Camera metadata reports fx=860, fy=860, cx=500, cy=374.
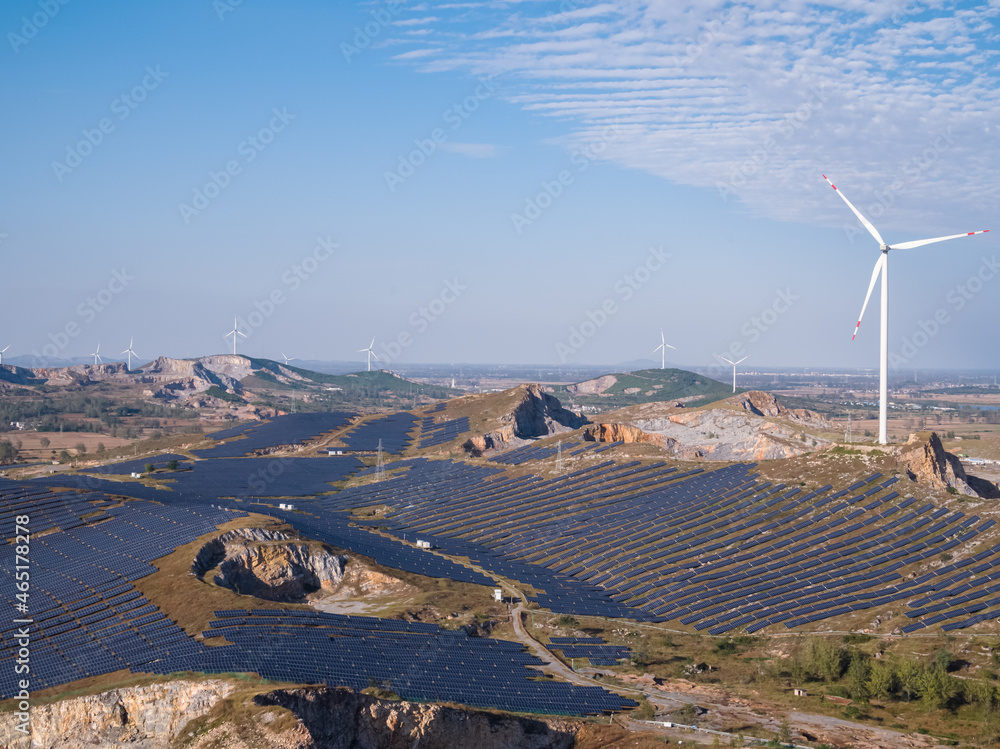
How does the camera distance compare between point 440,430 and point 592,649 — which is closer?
point 592,649

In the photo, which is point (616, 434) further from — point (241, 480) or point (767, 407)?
point (241, 480)

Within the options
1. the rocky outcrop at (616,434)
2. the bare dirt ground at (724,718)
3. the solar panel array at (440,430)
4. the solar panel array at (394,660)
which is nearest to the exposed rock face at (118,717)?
the solar panel array at (394,660)

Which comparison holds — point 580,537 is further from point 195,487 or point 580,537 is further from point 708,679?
point 195,487

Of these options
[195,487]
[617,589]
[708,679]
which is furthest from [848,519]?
[195,487]

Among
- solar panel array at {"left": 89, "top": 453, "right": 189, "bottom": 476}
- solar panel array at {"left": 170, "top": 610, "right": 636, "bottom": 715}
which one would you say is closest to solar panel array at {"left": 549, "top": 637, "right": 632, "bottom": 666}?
solar panel array at {"left": 170, "top": 610, "right": 636, "bottom": 715}

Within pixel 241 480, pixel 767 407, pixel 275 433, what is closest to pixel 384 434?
pixel 275 433

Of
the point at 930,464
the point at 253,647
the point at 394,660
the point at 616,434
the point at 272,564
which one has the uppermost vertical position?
the point at 930,464

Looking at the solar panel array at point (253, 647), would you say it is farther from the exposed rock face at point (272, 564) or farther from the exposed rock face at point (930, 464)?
the exposed rock face at point (930, 464)
